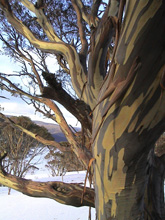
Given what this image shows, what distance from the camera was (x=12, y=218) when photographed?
314cm

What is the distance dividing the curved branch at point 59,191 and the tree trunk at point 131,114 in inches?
15.9

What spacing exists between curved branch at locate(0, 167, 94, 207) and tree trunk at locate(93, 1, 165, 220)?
0.40 meters

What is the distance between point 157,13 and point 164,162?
79 cm

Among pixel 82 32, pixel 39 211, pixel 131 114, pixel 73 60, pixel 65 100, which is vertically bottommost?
pixel 39 211

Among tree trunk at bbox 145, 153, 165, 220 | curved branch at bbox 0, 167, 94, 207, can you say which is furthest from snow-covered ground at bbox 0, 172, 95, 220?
tree trunk at bbox 145, 153, 165, 220

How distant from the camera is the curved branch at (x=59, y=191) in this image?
1.13m

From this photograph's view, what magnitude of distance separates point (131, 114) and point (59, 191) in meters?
0.80

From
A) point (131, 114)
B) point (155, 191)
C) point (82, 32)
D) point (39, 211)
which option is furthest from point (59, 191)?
point (39, 211)

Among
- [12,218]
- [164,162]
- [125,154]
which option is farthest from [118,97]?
[12,218]

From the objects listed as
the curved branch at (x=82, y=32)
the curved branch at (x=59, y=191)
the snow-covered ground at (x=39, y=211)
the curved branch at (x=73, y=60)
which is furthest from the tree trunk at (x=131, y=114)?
the snow-covered ground at (x=39, y=211)

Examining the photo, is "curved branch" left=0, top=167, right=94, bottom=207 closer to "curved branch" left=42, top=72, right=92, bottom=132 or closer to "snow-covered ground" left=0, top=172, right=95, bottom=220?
"curved branch" left=42, top=72, right=92, bottom=132

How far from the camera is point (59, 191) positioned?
1176 millimetres

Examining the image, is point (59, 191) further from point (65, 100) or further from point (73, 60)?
point (73, 60)

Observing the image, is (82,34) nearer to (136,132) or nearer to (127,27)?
(127,27)
